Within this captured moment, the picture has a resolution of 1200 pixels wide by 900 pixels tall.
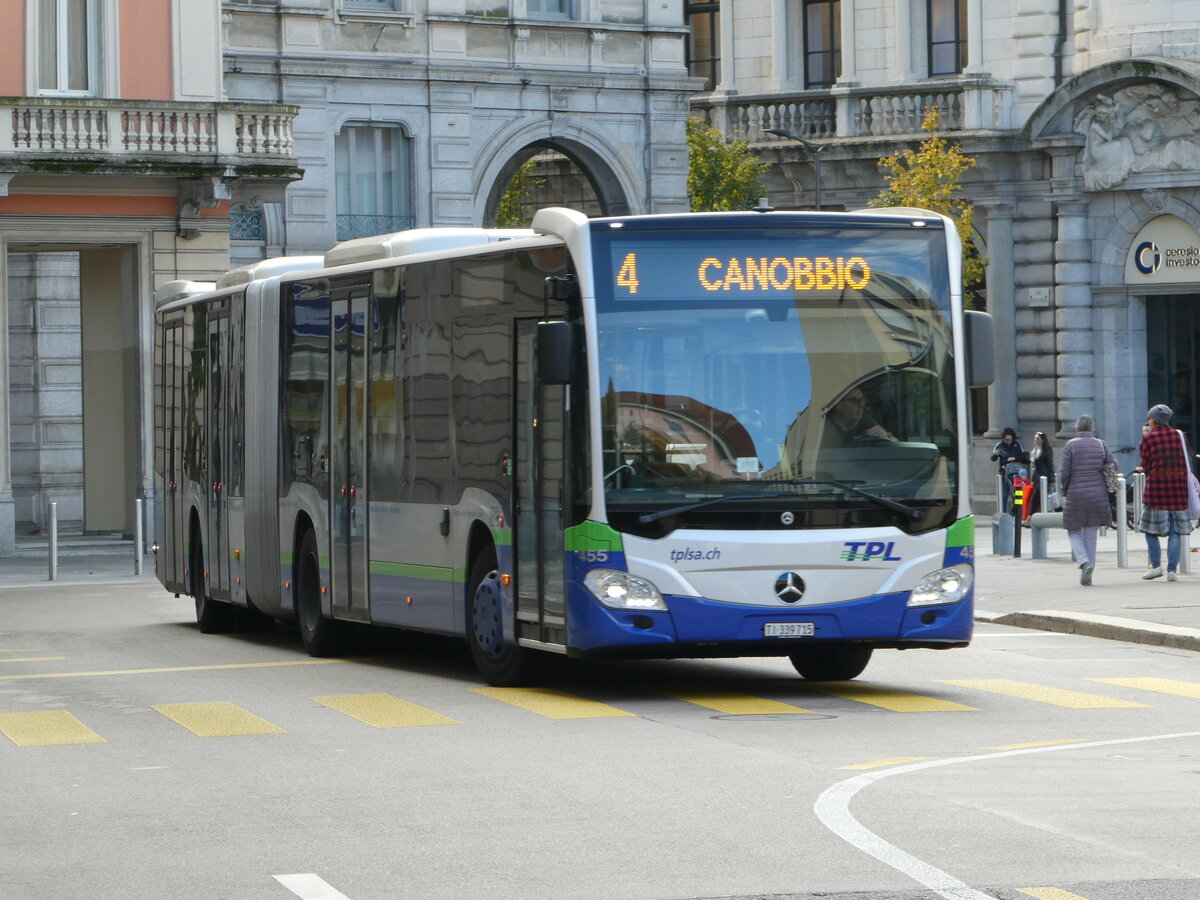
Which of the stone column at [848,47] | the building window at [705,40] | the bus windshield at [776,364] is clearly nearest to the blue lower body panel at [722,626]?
the bus windshield at [776,364]

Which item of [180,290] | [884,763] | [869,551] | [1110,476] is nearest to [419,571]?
[869,551]

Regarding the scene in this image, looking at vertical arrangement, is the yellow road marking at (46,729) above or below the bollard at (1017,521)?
below

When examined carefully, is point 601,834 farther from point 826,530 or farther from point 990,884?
point 826,530

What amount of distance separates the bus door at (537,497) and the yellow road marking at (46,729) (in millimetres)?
2736

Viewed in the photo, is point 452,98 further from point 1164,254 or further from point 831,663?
point 831,663

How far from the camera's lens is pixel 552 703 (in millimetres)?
14484

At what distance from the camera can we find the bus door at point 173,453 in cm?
2275

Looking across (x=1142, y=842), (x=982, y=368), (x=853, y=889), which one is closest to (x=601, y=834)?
(x=853, y=889)

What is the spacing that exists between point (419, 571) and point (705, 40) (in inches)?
1405

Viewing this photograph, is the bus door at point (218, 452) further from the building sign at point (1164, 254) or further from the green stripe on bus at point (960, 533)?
the building sign at point (1164, 254)

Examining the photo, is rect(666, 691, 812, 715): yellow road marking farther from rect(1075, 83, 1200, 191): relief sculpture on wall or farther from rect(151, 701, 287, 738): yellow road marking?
rect(1075, 83, 1200, 191): relief sculpture on wall

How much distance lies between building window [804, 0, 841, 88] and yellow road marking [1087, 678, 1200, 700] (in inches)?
1348

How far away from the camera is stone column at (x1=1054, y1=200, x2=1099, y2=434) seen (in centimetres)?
4528

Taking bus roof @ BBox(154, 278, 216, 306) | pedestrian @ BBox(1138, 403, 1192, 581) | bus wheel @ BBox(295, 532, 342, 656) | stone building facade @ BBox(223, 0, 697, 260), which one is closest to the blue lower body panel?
bus wheel @ BBox(295, 532, 342, 656)
